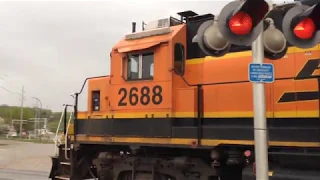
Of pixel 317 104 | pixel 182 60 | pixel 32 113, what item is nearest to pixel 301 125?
pixel 317 104

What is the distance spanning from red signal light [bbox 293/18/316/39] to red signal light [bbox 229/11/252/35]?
527 mm

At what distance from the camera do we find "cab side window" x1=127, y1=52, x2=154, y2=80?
7.99 metres

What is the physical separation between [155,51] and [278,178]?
3.39 m

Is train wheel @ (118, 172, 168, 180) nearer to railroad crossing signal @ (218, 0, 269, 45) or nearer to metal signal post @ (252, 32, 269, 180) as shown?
metal signal post @ (252, 32, 269, 180)

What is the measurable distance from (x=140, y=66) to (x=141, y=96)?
2.05ft

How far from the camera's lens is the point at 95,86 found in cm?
918

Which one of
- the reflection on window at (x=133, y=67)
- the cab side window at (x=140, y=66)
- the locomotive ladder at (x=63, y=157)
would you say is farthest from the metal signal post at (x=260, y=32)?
→ the locomotive ladder at (x=63, y=157)

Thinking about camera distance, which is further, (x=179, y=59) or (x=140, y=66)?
(x=140, y=66)

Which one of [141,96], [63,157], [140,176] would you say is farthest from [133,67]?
[63,157]

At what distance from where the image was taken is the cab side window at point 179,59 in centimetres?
780

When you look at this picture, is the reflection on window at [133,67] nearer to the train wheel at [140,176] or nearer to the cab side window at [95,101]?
the cab side window at [95,101]

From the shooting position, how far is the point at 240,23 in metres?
4.34

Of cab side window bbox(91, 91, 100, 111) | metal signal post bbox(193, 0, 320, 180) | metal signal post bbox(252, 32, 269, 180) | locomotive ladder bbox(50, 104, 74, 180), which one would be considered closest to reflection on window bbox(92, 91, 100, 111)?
cab side window bbox(91, 91, 100, 111)

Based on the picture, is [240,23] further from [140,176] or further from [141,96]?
[140,176]
